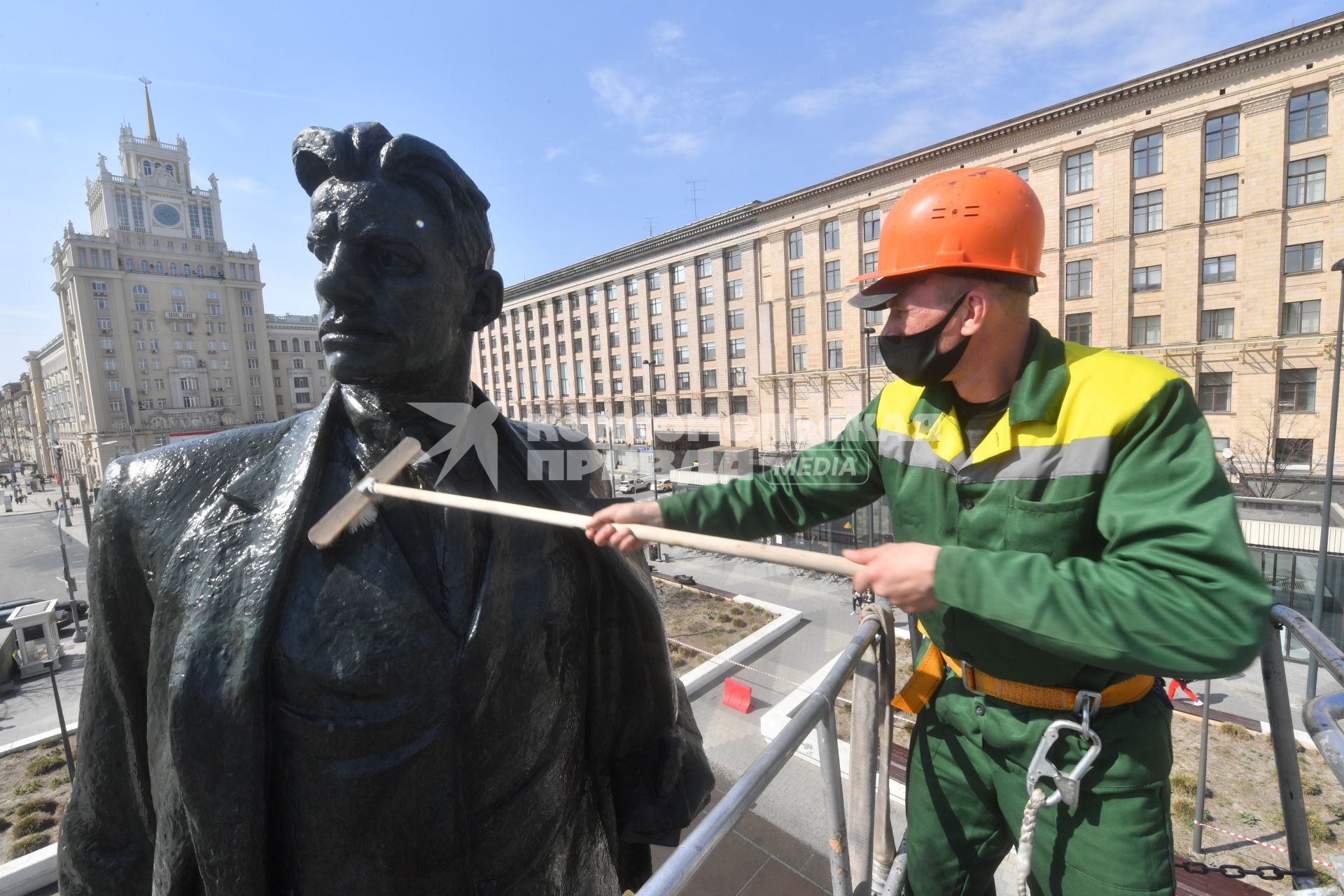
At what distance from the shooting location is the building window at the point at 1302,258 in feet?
80.5

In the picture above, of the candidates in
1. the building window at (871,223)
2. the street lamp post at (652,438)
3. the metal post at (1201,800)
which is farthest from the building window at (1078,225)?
the metal post at (1201,800)

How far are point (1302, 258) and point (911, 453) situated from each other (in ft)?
109

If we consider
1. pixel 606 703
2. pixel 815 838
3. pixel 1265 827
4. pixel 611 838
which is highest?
pixel 606 703

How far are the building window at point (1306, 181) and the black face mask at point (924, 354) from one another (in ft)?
109

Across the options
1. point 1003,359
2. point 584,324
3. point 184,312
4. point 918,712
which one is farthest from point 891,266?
point 184,312

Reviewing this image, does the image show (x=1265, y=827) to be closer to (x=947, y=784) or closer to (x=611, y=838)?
(x=947, y=784)

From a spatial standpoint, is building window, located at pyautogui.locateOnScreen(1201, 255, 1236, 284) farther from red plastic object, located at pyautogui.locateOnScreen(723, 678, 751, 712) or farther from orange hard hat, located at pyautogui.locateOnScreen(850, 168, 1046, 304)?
orange hard hat, located at pyautogui.locateOnScreen(850, 168, 1046, 304)

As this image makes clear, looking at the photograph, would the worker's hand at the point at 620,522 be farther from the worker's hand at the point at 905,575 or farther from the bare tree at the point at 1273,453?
the bare tree at the point at 1273,453

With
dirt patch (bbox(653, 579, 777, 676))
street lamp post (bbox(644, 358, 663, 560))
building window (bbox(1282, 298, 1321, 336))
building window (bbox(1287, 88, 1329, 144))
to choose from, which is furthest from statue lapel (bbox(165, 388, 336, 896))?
street lamp post (bbox(644, 358, 663, 560))

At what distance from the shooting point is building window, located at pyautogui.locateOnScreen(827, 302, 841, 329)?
119ft

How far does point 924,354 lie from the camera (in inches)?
84.0

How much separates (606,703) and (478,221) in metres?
1.61

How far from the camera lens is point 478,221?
6.67 ft

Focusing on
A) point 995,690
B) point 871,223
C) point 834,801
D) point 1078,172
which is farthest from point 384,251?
point 871,223
